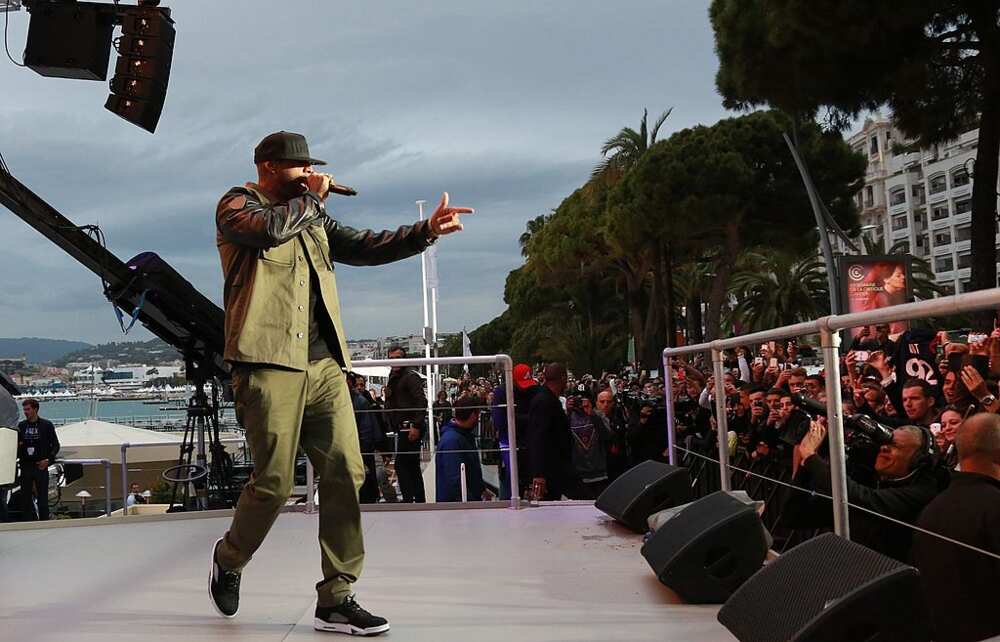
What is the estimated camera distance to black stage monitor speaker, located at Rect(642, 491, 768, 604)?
366cm

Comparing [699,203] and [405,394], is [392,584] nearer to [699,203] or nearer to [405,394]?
[405,394]

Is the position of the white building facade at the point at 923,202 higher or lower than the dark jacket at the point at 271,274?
higher

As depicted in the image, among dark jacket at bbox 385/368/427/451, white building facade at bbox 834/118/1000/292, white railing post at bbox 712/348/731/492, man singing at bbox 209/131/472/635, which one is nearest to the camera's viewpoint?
man singing at bbox 209/131/472/635

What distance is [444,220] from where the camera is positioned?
387cm

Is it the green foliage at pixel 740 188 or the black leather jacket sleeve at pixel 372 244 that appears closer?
the black leather jacket sleeve at pixel 372 244

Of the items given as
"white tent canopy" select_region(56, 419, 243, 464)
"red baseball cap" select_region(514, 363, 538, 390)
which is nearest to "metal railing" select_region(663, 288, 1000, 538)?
"red baseball cap" select_region(514, 363, 538, 390)

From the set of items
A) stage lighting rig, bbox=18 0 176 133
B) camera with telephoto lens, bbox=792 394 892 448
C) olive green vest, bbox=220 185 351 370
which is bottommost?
camera with telephoto lens, bbox=792 394 892 448

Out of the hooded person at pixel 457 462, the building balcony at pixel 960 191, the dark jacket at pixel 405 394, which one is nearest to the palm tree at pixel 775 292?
the dark jacket at pixel 405 394

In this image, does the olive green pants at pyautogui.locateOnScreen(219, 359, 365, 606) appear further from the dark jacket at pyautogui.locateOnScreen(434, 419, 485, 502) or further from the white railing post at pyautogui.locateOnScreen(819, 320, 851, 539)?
the dark jacket at pyautogui.locateOnScreen(434, 419, 485, 502)

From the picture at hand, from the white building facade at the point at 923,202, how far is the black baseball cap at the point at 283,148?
3618 inches

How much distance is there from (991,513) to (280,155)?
256 centimetres

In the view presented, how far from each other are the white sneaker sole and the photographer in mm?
1719

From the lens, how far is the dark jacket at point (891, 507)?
3.42m

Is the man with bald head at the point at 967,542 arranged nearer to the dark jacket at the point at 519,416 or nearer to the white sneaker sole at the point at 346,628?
the white sneaker sole at the point at 346,628
